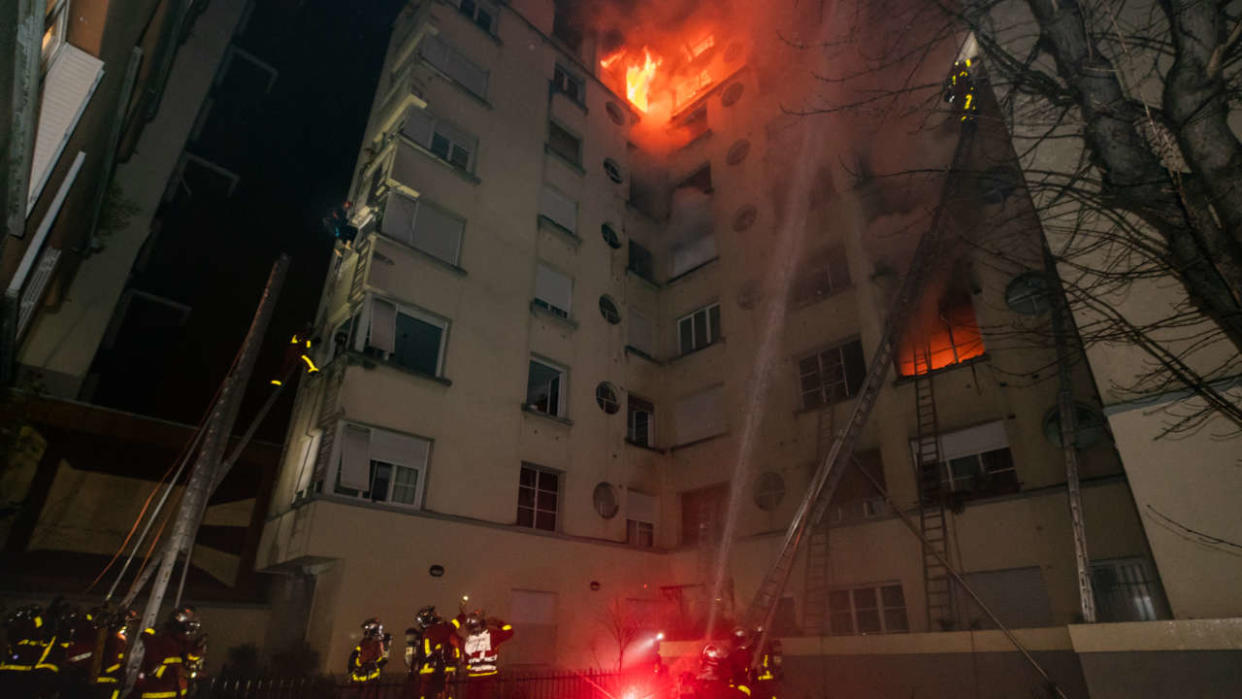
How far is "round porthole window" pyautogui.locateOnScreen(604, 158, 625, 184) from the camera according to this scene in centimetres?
2105

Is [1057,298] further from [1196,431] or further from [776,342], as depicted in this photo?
[776,342]

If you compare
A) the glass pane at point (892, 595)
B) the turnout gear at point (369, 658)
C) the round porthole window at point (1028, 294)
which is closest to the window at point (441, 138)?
the turnout gear at point (369, 658)

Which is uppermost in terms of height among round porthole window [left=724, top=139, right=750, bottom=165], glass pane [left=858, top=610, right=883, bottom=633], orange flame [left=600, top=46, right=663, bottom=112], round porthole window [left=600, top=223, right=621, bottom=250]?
orange flame [left=600, top=46, right=663, bottom=112]

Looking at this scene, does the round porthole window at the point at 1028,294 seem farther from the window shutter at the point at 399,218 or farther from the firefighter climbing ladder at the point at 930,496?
the window shutter at the point at 399,218

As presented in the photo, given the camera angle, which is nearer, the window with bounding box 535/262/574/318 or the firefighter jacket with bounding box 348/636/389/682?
the firefighter jacket with bounding box 348/636/389/682

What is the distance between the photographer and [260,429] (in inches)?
582

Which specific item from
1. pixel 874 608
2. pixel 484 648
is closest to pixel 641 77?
pixel 874 608

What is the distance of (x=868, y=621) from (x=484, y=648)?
26.3ft

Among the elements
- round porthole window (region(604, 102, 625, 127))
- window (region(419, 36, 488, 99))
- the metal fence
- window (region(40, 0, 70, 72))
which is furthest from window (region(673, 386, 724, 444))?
window (region(40, 0, 70, 72))

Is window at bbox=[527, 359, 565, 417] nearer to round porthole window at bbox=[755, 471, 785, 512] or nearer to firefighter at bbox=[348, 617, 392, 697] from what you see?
round porthole window at bbox=[755, 471, 785, 512]

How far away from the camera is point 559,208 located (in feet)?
61.1

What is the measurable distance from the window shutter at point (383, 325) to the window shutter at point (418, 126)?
4.82 metres

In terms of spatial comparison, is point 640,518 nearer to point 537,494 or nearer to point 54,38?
point 537,494

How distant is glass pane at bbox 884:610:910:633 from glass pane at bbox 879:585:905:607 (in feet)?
0.49
